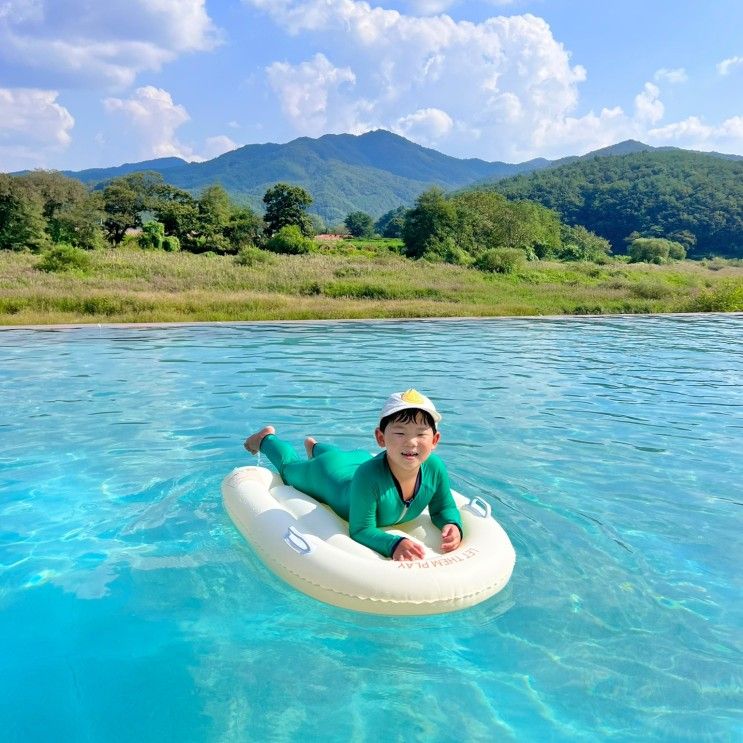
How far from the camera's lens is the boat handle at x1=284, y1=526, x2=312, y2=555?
3.16 m

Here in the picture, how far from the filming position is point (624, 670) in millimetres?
2740

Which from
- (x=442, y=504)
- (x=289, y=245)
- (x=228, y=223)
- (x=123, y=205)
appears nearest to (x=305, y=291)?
(x=289, y=245)

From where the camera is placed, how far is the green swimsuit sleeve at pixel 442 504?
3.46 metres

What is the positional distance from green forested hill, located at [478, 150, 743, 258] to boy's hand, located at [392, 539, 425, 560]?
7904 centimetres

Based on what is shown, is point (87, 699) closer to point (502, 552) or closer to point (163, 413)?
point (502, 552)

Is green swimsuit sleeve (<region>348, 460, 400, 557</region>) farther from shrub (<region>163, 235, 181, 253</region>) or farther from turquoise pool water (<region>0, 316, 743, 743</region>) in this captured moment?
shrub (<region>163, 235, 181, 253</region>)

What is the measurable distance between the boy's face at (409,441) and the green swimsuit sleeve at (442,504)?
0.31 m

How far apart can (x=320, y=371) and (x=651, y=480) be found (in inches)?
229

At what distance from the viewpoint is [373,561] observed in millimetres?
3027

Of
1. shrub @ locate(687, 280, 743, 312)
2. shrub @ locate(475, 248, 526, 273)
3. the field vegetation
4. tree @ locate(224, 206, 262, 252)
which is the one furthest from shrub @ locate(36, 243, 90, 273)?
shrub @ locate(687, 280, 743, 312)

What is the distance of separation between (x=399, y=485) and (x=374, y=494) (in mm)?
155

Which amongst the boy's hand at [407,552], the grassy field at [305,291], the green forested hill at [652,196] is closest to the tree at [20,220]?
the grassy field at [305,291]

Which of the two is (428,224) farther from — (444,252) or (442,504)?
(442,504)

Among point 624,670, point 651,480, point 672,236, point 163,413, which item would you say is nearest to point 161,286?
point 163,413
